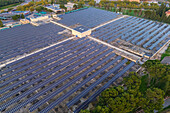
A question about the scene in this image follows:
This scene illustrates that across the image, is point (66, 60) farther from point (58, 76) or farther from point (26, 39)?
point (26, 39)

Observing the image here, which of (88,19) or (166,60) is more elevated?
(88,19)

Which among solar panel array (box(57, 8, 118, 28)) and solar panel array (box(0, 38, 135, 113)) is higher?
solar panel array (box(57, 8, 118, 28))

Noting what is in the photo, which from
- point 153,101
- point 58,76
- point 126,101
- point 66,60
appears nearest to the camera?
point 126,101

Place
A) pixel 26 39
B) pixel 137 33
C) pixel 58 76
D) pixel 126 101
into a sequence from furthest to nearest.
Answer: pixel 137 33 → pixel 26 39 → pixel 58 76 → pixel 126 101

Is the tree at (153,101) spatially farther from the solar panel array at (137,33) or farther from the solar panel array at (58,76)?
the solar panel array at (137,33)

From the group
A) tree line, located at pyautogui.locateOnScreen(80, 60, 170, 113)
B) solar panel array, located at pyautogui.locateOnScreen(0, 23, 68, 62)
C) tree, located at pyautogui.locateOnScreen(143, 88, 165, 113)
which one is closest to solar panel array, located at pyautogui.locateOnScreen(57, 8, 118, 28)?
solar panel array, located at pyautogui.locateOnScreen(0, 23, 68, 62)

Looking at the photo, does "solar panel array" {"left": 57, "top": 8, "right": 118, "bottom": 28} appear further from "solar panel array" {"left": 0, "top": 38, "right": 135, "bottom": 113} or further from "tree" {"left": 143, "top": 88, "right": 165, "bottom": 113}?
"tree" {"left": 143, "top": 88, "right": 165, "bottom": 113}

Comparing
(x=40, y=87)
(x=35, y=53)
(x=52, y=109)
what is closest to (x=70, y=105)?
(x=52, y=109)

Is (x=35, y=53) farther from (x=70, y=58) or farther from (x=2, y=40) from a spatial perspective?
(x=2, y=40)

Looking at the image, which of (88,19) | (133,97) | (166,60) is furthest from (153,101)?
(88,19)
